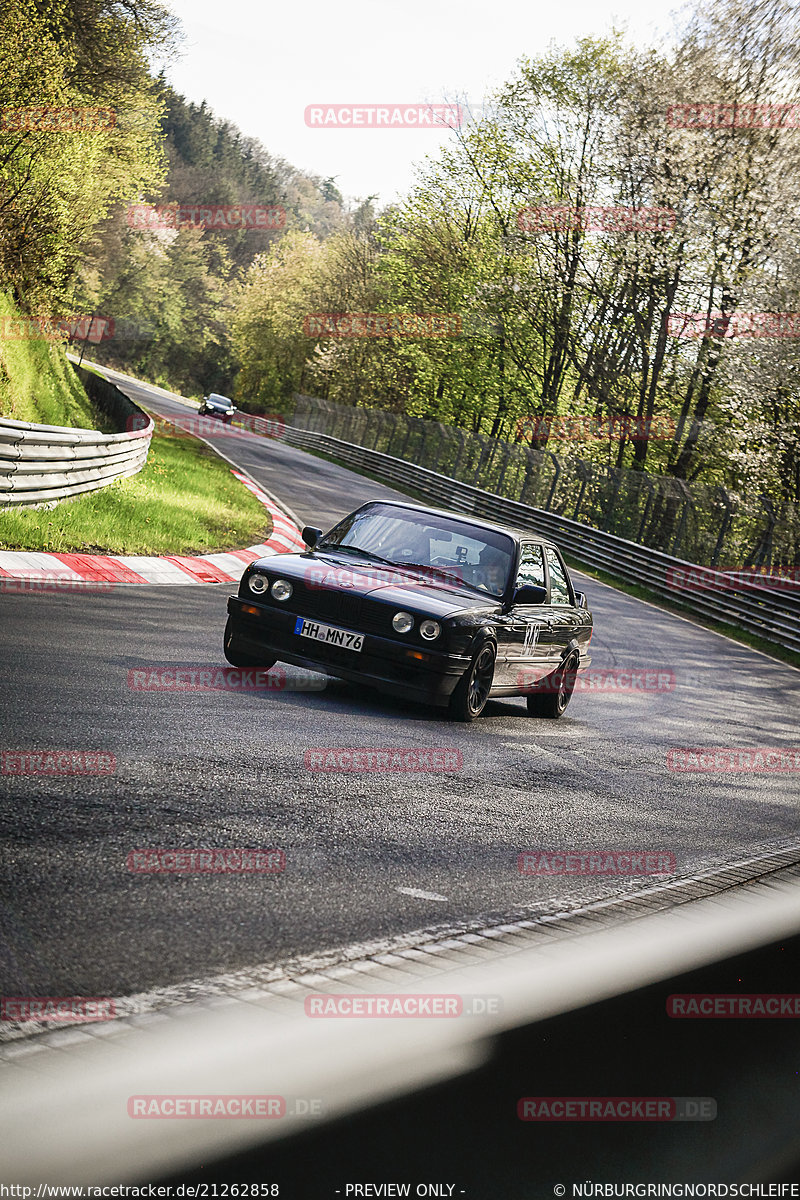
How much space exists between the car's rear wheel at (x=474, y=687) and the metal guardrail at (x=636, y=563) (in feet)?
53.5

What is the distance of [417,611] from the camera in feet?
26.4

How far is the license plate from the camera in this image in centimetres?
809

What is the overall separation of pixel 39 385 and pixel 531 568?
16.3 metres

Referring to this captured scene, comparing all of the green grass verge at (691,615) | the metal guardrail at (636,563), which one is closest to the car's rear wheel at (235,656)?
the green grass verge at (691,615)

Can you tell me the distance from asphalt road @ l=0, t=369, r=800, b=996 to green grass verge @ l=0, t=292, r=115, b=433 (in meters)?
10.3

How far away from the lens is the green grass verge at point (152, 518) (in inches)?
521

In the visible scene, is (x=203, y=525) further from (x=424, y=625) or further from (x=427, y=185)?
(x=427, y=185)

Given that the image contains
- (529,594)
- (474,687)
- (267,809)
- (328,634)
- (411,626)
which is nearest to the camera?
(267,809)

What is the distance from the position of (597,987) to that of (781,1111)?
448mm

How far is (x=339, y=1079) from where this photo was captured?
1.34 metres

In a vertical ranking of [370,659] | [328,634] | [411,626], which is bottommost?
[370,659]

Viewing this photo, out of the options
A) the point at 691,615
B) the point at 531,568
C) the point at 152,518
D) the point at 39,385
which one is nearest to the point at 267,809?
the point at 531,568

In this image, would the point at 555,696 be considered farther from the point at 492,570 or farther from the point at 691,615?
the point at 691,615

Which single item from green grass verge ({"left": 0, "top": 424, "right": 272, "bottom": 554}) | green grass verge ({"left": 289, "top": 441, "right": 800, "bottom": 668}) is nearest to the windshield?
green grass verge ({"left": 0, "top": 424, "right": 272, "bottom": 554})
